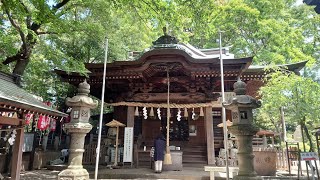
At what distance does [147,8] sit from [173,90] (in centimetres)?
531

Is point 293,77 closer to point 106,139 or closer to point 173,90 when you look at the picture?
point 173,90

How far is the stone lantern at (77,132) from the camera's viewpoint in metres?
5.82

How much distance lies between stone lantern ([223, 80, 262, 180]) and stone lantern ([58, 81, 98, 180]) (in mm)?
4044

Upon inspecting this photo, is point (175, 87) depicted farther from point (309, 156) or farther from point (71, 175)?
point (71, 175)

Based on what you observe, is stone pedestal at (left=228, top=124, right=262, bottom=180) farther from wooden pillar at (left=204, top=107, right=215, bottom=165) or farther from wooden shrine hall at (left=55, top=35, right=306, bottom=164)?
wooden pillar at (left=204, top=107, right=215, bottom=165)

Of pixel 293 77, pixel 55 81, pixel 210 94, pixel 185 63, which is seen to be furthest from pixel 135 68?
pixel 55 81

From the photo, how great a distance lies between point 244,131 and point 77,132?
14.7 feet

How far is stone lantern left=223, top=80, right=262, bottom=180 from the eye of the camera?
5.59 metres

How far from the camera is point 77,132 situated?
6.21m

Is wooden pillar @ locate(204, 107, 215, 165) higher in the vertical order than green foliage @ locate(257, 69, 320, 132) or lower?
lower

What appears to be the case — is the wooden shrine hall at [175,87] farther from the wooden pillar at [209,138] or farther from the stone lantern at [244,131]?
the stone lantern at [244,131]

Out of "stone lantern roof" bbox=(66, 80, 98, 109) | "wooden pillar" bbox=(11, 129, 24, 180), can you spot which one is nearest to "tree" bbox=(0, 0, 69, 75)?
"stone lantern roof" bbox=(66, 80, 98, 109)

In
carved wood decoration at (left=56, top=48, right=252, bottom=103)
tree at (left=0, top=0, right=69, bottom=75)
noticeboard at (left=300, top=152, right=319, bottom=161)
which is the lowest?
noticeboard at (left=300, top=152, right=319, bottom=161)

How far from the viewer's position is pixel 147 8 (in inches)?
325
